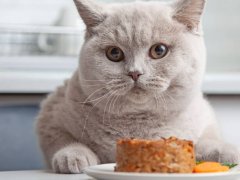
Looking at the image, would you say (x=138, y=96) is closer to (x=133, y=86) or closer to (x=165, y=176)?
(x=133, y=86)

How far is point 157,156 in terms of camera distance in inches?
37.9

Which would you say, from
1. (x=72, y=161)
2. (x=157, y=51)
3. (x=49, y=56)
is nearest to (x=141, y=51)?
(x=157, y=51)

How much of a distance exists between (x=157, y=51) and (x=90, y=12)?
220 mm

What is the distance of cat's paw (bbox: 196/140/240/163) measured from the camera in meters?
1.30

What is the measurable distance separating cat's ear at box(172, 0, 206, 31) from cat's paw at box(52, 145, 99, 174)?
1.38ft

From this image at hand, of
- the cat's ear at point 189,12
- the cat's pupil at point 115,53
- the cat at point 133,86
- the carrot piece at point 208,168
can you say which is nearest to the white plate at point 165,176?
the carrot piece at point 208,168

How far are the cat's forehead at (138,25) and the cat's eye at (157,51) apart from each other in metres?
0.02

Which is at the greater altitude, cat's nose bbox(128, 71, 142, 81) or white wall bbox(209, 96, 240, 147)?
cat's nose bbox(128, 71, 142, 81)

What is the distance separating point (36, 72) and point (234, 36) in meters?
0.97

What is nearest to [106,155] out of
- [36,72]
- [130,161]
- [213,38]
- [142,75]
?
[142,75]

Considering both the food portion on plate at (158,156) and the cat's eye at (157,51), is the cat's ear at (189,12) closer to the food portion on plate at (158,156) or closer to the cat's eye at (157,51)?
the cat's eye at (157,51)

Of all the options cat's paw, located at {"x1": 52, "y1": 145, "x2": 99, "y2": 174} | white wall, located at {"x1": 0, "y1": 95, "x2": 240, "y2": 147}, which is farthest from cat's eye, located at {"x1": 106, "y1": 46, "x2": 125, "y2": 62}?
white wall, located at {"x1": 0, "y1": 95, "x2": 240, "y2": 147}

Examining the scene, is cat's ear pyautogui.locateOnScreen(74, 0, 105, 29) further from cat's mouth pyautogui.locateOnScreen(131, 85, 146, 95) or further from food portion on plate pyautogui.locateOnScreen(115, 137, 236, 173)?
food portion on plate pyautogui.locateOnScreen(115, 137, 236, 173)

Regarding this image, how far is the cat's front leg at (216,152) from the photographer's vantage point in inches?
51.1
